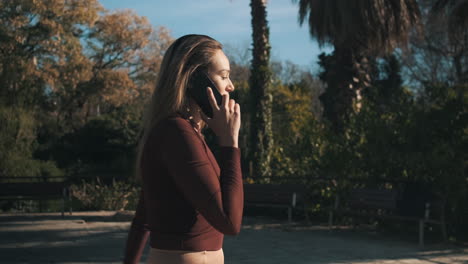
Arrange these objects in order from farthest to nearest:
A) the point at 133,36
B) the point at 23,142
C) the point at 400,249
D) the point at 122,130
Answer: the point at 133,36, the point at 122,130, the point at 23,142, the point at 400,249

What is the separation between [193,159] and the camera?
5.82ft

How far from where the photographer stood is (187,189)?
176 cm

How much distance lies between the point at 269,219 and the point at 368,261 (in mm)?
5571

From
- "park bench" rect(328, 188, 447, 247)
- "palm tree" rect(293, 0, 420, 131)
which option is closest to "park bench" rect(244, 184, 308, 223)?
"park bench" rect(328, 188, 447, 247)

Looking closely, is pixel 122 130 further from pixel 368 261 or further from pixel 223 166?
pixel 223 166

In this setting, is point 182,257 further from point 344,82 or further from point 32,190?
point 32,190

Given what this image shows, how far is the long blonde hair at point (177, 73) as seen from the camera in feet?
6.35

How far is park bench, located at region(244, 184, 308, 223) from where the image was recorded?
11711mm

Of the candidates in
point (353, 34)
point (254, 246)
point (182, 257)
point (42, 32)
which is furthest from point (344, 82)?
point (42, 32)

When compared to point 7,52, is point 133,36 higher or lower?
higher

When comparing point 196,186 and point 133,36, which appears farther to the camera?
point 133,36

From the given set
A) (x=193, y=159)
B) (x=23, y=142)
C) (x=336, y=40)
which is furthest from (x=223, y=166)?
(x=23, y=142)

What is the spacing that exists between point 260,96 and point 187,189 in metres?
13.6

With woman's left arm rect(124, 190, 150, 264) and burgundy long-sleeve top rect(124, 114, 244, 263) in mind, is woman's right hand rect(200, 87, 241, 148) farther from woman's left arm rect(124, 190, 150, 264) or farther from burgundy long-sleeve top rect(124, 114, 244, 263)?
woman's left arm rect(124, 190, 150, 264)
